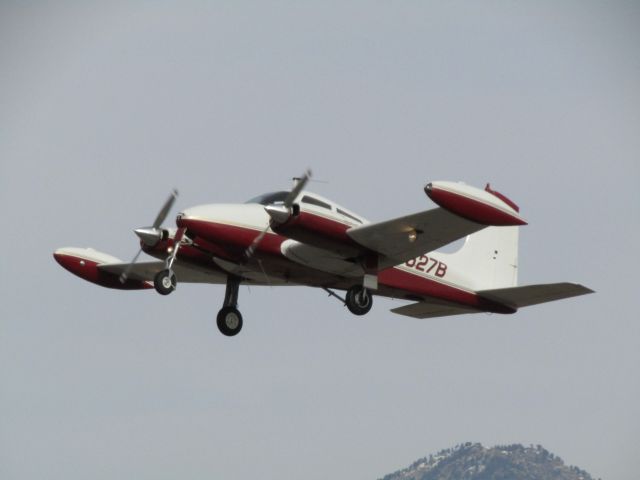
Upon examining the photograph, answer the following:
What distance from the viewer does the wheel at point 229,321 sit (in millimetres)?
32469

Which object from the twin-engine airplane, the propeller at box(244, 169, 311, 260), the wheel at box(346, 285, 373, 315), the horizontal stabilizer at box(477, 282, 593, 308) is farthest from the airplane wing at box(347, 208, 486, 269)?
the horizontal stabilizer at box(477, 282, 593, 308)

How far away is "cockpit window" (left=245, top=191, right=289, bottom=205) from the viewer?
29045 millimetres

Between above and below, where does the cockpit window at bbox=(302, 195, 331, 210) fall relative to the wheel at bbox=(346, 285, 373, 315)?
above

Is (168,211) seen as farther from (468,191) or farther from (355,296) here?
(468,191)

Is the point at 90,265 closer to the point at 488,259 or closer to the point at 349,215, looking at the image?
the point at 349,215

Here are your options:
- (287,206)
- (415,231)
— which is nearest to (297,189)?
(287,206)

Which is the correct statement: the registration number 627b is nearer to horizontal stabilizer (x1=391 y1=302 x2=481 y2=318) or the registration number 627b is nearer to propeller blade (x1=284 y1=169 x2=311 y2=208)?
horizontal stabilizer (x1=391 y1=302 x2=481 y2=318)

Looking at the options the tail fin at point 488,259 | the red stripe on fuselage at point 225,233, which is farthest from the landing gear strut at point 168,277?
the tail fin at point 488,259

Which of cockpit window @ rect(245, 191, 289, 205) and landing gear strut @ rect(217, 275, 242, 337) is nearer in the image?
cockpit window @ rect(245, 191, 289, 205)

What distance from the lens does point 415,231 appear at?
28.8m

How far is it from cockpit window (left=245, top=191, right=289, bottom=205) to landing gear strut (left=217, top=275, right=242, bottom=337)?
3.56 metres

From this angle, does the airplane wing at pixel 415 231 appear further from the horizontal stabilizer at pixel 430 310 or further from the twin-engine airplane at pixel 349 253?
the horizontal stabilizer at pixel 430 310

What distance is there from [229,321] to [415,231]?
7205mm

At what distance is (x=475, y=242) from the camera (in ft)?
117
